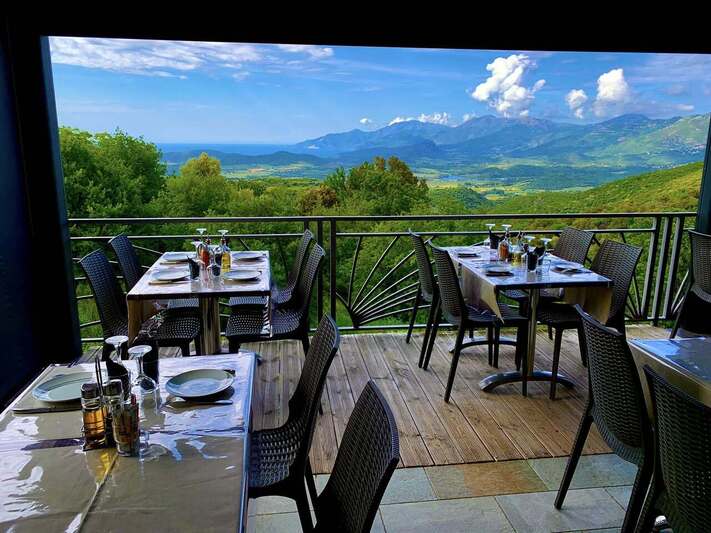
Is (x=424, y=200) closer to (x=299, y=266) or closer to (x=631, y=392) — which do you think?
(x=299, y=266)

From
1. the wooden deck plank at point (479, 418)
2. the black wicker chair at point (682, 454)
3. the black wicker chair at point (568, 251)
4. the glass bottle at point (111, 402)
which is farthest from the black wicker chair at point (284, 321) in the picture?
the black wicker chair at point (682, 454)

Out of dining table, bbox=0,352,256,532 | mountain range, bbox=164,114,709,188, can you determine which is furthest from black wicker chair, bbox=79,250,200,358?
mountain range, bbox=164,114,709,188

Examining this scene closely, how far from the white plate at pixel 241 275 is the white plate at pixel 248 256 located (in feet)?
1.33

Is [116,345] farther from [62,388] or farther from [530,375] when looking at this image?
[530,375]

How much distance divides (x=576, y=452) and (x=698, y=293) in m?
2.72

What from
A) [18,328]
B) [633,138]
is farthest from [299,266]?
[633,138]

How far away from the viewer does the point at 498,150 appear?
9234 millimetres

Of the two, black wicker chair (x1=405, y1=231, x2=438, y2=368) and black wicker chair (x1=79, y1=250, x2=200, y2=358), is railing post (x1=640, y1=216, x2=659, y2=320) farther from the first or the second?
black wicker chair (x1=79, y1=250, x2=200, y2=358)

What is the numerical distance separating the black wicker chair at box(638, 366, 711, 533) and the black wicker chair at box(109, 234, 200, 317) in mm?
2894

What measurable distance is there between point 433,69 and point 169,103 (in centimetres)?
458

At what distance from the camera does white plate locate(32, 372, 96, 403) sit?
1682 mm

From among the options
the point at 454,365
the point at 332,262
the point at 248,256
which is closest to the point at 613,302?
the point at 454,365

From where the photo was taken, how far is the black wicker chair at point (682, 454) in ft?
4.51

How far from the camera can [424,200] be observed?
9.12m
